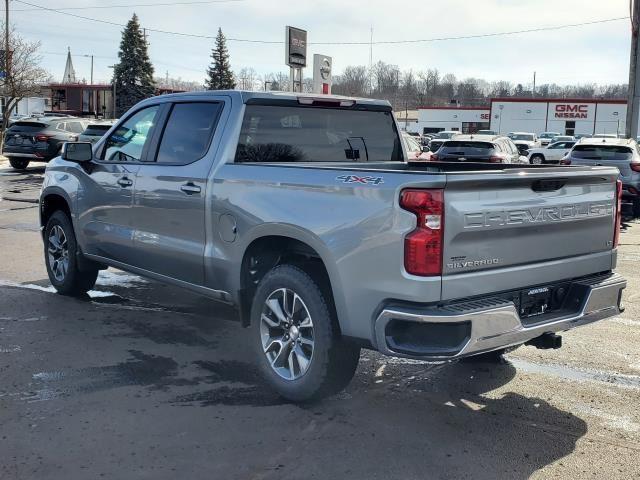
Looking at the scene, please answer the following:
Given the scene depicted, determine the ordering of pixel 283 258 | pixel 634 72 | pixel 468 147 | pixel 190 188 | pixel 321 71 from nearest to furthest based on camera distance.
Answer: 1. pixel 283 258
2. pixel 190 188
3. pixel 321 71
4. pixel 468 147
5. pixel 634 72

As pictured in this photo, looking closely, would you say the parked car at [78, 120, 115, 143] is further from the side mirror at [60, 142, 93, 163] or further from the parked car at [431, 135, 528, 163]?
the side mirror at [60, 142, 93, 163]

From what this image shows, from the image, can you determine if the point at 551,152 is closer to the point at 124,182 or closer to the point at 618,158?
the point at 618,158

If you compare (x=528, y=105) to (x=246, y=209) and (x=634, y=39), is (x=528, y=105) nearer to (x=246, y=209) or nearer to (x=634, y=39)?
(x=634, y=39)

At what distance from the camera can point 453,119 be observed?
8662 centimetres

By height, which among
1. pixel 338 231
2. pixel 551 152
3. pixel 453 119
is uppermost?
pixel 453 119

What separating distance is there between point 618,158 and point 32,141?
17.6 metres

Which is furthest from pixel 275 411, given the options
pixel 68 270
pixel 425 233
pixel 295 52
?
pixel 295 52

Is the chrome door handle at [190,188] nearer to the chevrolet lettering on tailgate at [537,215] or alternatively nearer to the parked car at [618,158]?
the chevrolet lettering on tailgate at [537,215]

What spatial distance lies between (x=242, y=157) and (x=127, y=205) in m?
1.40

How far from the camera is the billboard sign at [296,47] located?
16609 mm

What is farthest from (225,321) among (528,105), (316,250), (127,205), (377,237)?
(528,105)

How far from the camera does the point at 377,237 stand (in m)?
3.73

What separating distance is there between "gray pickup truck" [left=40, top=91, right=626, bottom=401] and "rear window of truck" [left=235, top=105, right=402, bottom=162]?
13mm

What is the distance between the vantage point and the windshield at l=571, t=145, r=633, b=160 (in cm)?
1497
